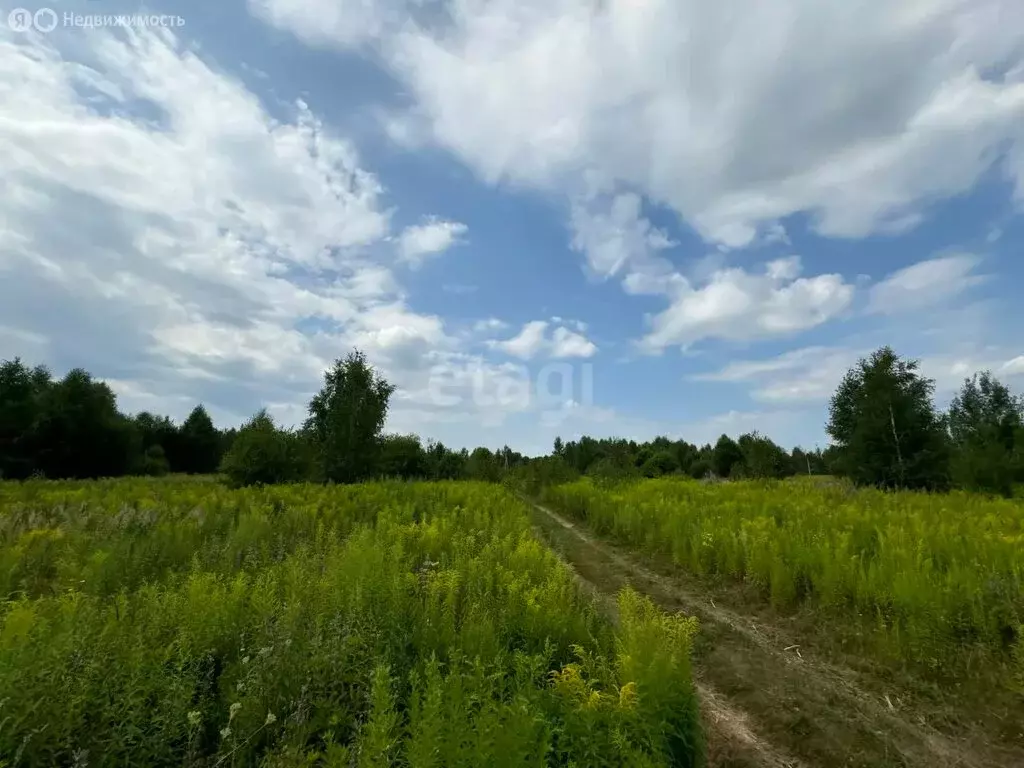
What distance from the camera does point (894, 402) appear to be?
23516 millimetres

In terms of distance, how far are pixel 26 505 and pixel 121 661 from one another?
10.6 meters

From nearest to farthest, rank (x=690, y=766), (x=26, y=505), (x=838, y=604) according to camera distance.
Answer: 1. (x=690, y=766)
2. (x=838, y=604)
3. (x=26, y=505)

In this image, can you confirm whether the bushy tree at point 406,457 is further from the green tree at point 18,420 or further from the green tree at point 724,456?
the green tree at point 724,456

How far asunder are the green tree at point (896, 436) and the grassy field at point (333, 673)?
79.8ft

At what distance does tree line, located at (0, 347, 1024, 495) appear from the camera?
21.4m

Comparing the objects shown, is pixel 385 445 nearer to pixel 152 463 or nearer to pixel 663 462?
pixel 152 463

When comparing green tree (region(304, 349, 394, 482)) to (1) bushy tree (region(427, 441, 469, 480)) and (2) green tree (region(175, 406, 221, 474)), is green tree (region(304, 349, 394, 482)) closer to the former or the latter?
(1) bushy tree (region(427, 441, 469, 480))

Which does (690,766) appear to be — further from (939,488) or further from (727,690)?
(939,488)

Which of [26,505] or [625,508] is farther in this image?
[625,508]

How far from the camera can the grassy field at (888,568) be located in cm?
504

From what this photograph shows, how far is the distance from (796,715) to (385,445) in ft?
90.6

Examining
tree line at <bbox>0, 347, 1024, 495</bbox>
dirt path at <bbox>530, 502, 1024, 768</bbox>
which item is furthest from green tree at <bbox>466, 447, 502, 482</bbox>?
dirt path at <bbox>530, 502, 1024, 768</bbox>

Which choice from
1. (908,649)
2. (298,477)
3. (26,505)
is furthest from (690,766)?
(298,477)

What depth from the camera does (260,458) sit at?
67.4 ft
